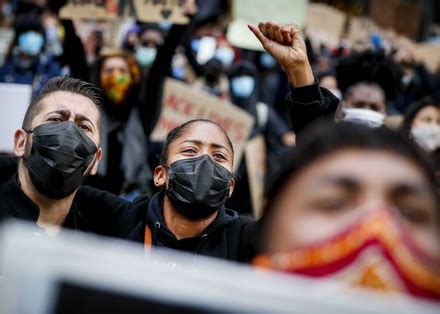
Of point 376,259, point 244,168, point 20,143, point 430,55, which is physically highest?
point 376,259

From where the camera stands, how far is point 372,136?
4.78 ft

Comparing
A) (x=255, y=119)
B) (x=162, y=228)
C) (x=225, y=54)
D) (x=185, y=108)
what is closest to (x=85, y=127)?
(x=162, y=228)

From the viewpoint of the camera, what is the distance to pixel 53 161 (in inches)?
117

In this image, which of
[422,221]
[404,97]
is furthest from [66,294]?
[404,97]

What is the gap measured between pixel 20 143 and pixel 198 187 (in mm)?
650

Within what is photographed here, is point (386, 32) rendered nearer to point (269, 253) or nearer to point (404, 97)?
point (404, 97)

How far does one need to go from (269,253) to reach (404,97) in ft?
29.7

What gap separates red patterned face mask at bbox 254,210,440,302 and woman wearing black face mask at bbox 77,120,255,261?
61.5 inches

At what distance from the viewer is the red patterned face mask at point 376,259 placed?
1.30 meters

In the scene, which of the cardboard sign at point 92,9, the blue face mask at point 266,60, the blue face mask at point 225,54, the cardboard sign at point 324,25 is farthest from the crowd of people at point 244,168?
the cardboard sign at point 324,25

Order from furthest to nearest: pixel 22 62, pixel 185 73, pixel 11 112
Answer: pixel 185 73 < pixel 22 62 < pixel 11 112

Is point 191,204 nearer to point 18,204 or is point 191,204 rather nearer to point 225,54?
point 18,204

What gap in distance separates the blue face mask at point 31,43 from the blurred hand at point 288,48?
4.43 meters

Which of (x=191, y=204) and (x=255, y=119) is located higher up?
(x=191, y=204)
